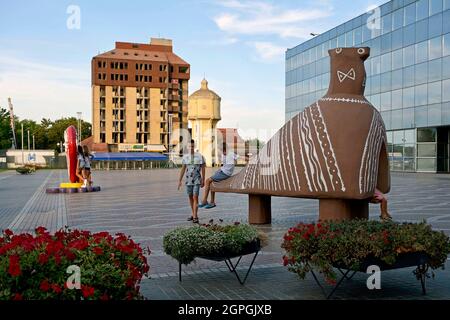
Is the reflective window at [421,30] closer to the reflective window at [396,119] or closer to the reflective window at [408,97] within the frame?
the reflective window at [408,97]

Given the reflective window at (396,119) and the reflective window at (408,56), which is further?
the reflective window at (396,119)

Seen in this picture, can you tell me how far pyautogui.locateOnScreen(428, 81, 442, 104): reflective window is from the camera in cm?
3986

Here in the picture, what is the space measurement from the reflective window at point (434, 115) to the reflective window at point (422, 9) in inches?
282

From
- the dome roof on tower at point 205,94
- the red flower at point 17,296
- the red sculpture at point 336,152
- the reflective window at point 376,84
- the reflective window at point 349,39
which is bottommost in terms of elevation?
the red flower at point 17,296

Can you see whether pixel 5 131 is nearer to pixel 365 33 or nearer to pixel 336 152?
pixel 365 33

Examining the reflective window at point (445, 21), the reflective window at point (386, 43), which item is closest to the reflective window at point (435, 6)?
the reflective window at point (445, 21)

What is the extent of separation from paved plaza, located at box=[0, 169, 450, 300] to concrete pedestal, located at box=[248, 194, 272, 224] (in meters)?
0.29

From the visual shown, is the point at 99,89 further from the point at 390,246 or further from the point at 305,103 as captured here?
the point at 390,246

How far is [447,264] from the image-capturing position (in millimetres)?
8094

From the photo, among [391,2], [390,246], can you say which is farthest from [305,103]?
[390,246]

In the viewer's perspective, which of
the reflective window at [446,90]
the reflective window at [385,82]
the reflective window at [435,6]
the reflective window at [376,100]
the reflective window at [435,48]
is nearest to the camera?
the reflective window at [446,90]

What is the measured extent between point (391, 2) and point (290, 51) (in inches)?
672

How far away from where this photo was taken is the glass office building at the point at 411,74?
131 ft

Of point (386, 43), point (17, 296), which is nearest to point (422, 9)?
point (386, 43)
